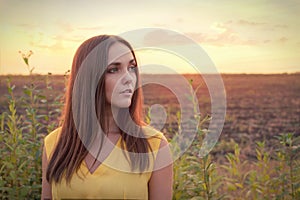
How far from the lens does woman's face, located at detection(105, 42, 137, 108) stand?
1.49 m

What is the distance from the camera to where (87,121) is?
1601 millimetres

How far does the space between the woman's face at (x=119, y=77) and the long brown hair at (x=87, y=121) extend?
2cm

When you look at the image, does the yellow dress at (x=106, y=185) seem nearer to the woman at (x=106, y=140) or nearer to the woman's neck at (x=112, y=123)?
the woman at (x=106, y=140)

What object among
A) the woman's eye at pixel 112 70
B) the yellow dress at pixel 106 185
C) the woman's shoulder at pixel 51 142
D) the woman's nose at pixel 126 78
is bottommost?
the yellow dress at pixel 106 185

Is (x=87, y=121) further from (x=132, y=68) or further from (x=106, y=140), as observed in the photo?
(x=132, y=68)

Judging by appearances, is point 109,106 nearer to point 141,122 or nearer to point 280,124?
point 141,122

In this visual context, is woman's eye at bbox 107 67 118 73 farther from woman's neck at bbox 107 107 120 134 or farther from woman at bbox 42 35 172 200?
woman's neck at bbox 107 107 120 134

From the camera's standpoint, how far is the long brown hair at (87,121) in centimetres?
151

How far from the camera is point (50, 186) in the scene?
163cm

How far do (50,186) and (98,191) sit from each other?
0.27 m

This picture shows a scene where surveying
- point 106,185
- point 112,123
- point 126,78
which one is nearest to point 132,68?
point 126,78

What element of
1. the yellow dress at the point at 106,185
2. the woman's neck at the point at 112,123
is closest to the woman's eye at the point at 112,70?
the woman's neck at the point at 112,123

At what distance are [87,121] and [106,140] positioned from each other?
11 cm

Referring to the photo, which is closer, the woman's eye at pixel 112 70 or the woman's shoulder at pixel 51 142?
the woman's eye at pixel 112 70
